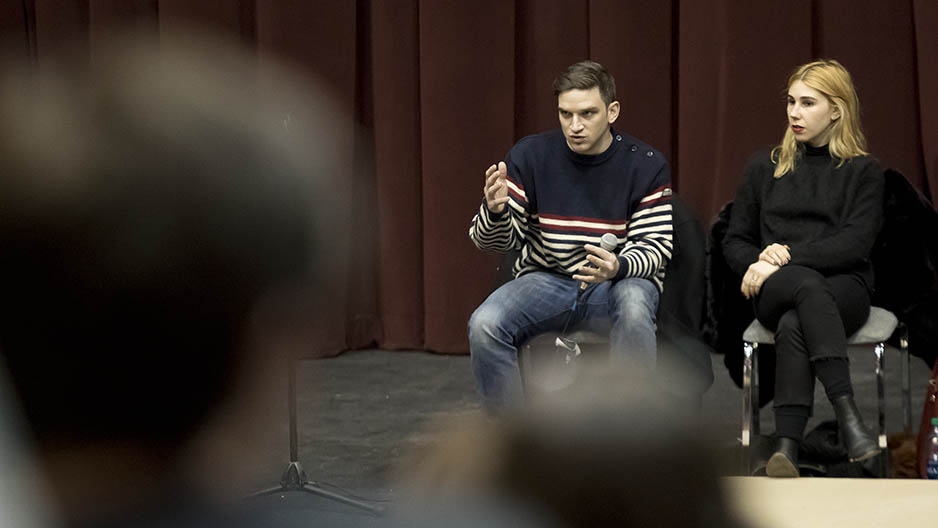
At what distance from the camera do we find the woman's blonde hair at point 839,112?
2.79 m

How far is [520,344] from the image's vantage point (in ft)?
8.95

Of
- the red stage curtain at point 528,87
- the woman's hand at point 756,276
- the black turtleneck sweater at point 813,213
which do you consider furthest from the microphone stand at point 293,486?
the red stage curtain at point 528,87

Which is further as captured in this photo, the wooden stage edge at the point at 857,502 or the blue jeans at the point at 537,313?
the blue jeans at the point at 537,313

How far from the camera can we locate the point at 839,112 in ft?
9.22

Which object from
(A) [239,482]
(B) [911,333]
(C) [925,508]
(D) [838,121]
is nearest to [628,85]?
A: (D) [838,121]

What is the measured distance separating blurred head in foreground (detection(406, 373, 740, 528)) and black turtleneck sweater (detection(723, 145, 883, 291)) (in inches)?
102

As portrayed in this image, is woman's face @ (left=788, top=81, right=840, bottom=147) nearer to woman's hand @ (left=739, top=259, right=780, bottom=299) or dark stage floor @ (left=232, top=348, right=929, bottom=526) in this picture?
woman's hand @ (left=739, top=259, right=780, bottom=299)

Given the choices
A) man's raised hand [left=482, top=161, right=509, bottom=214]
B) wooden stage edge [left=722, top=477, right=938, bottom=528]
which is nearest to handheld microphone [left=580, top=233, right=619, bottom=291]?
man's raised hand [left=482, top=161, right=509, bottom=214]

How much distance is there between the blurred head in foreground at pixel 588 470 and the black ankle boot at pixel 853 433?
2388mm

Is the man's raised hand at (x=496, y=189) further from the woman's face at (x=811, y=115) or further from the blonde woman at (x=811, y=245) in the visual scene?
the woman's face at (x=811, y=115)

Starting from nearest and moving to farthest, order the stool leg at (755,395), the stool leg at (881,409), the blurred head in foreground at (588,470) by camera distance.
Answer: the blurred head in foreground at (588,470) → the stool leg at (881,409) → the stool leg at (755,395)

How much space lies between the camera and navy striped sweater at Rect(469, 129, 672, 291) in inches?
107

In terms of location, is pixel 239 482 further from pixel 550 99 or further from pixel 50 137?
pixel 550 99

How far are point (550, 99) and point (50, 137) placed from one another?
3.73 metres
